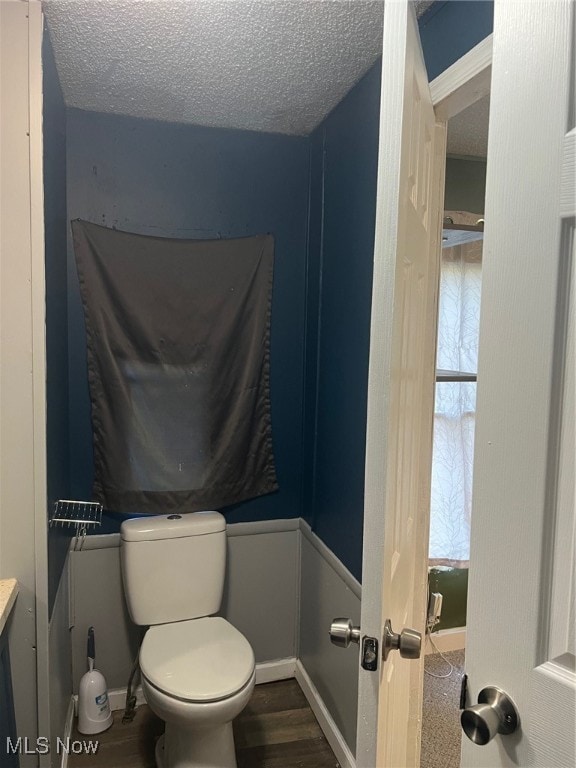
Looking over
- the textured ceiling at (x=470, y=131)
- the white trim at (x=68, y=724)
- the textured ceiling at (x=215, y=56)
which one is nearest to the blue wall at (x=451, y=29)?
the textured ceiling at (x=215, y=56)

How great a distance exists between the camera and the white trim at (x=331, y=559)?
1.87m

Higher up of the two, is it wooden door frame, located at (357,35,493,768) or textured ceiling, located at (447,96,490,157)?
textured ceiling, located at (447,96,490,157)

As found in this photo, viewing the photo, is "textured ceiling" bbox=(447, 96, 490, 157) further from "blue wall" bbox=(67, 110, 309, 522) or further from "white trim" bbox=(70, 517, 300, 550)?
"white trim" bbox=(70, 517, 300, 550)

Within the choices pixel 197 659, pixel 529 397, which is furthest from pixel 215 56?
pixel 197 659

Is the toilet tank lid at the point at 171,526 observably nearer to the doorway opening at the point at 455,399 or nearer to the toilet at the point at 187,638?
the toilet at the point at 187,638

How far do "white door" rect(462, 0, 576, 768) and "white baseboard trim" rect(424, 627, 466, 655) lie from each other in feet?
6.83

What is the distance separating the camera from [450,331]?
258 centimetres

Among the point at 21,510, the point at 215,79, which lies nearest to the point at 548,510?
the point at 21,510

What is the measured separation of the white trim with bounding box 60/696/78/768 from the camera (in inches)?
72.7

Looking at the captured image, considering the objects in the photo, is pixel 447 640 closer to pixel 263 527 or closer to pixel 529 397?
pixel 263 527

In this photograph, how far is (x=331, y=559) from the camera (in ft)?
6.87

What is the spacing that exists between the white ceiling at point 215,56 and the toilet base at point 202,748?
6.97ft

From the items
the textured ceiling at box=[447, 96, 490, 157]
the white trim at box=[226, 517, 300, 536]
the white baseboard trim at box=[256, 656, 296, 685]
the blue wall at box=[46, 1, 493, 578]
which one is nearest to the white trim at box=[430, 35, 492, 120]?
the blue wall at box=[46, 1, 493, 578]

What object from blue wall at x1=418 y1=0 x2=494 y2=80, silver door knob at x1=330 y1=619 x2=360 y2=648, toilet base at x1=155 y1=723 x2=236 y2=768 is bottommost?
toilet base at x1=155 y1=723 x2=236 y2=768
